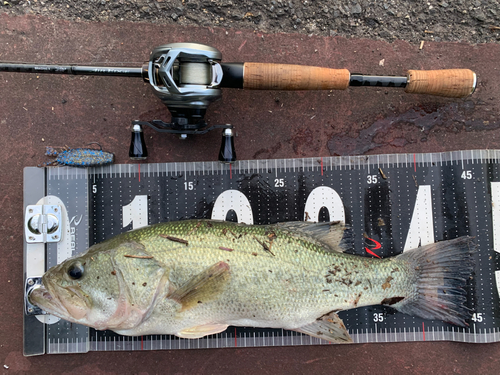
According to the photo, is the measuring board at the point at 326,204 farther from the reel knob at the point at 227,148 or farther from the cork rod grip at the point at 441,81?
A: the cork rod grip at the point at 441,81

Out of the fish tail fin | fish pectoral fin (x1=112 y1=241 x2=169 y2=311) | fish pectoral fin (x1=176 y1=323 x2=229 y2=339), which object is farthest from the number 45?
fish pectoral fin (x1=112 y1=241 x2=169 y2=311)

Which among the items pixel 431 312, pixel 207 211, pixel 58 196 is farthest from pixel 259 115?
pixel 431 312

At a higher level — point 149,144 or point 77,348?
point 149,144

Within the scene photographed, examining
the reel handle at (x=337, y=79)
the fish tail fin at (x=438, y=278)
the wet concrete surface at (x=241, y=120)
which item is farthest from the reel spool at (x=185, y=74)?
the fish tail fin at (x=438, y=278)

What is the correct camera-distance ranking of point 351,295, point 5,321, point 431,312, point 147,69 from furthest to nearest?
point 5,321 → point 431,312 → point 351,295 → point 147,69

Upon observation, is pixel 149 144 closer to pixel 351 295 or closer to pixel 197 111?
pixel 197 111

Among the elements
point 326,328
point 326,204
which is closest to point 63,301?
point 326,328

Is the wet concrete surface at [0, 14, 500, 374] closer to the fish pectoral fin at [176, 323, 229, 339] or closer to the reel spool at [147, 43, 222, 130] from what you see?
the reel spool at [147, 43, 222, 130]
